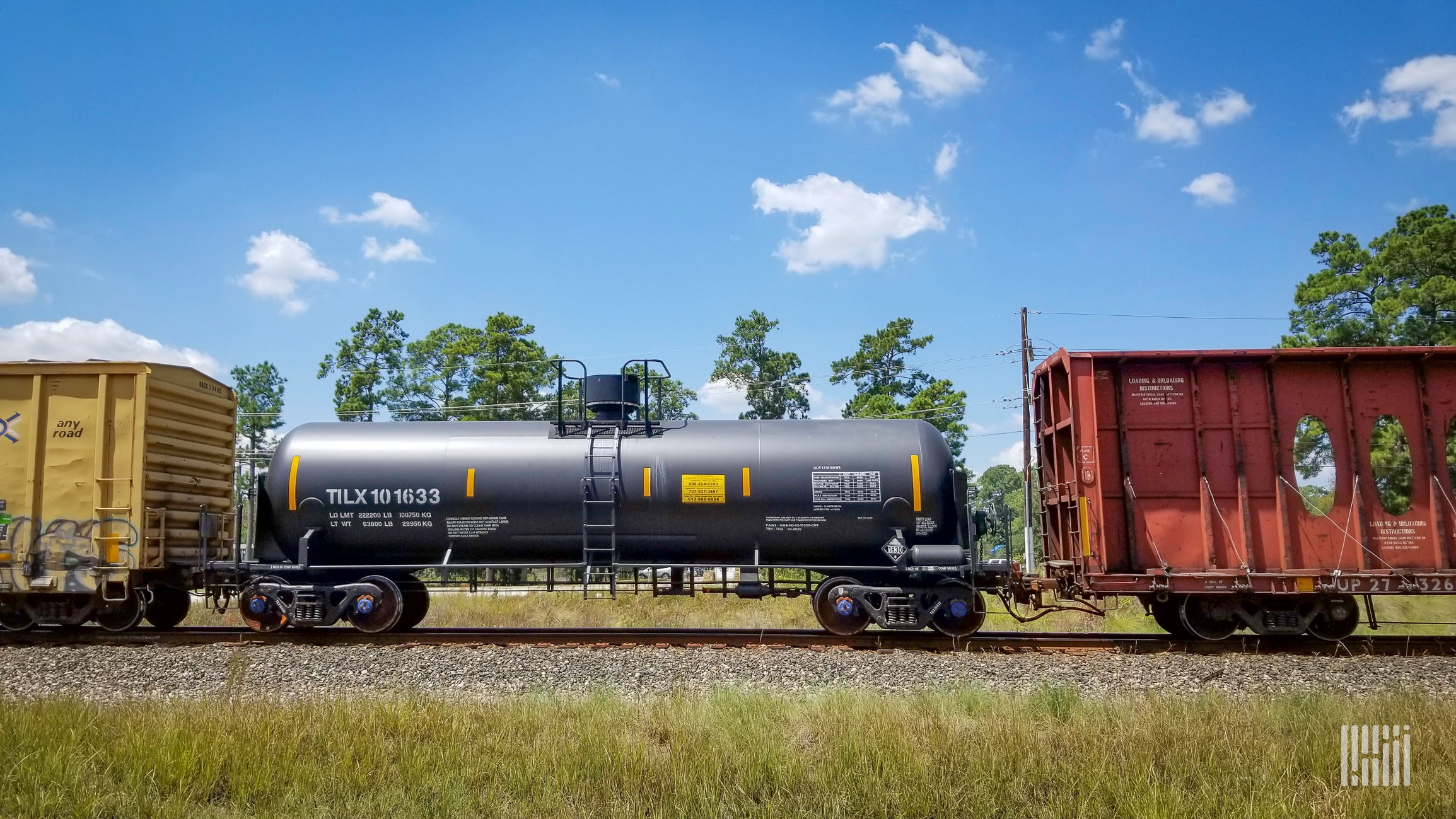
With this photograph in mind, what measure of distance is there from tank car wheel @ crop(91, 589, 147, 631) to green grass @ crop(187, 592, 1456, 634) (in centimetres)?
333

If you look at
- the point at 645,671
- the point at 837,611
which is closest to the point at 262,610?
the point at 645,671

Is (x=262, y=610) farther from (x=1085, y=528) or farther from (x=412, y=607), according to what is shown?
(x=1085, y=528)

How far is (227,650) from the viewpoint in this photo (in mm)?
11211

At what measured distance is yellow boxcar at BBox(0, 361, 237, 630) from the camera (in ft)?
39.9

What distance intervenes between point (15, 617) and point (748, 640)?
35.9 feet

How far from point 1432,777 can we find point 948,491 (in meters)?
6.94

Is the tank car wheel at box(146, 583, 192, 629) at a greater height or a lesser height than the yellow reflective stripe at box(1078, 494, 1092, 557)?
lesser

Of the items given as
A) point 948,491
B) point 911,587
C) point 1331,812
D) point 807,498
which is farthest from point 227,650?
point 1331,812

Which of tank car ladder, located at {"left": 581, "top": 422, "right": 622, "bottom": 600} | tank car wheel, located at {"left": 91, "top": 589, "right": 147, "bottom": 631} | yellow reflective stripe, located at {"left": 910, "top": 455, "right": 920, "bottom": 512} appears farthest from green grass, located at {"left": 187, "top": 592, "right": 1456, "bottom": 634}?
yellow reflective stripe, located at {"left": 910, "top": 455, "right": 920, "bottom": 512}

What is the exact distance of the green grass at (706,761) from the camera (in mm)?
5250

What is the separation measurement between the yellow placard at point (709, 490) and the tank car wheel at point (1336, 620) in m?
8.04

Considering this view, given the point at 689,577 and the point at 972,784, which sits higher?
the point at 689,577

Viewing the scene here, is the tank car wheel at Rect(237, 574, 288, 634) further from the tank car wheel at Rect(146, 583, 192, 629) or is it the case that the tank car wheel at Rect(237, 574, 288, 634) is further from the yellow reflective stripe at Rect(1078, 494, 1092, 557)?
the yellow reflective stripe at Rect(1078, 494, 1092, 557)

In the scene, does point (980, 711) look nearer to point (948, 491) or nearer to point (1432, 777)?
point (1432, 777)
